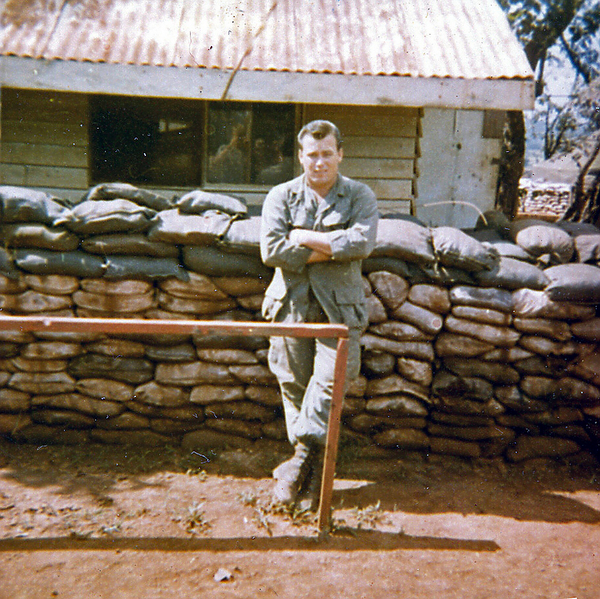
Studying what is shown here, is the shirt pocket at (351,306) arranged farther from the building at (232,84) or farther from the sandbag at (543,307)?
the building at (232,84)

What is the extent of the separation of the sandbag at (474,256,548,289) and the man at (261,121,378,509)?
1.13 meters

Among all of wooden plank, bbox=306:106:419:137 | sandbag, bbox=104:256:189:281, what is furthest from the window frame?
sandbag, bbox=104:256:189:281

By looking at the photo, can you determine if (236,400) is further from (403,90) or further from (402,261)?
(403,90)

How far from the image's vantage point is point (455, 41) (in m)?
5.23

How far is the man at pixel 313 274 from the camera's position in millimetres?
2943

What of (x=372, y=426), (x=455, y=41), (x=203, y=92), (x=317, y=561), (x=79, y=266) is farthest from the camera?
(x=455, y=41)

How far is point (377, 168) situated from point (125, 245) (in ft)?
9.99

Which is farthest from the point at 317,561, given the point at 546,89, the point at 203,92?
the point at 546,89

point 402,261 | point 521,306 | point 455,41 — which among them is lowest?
point 521,306

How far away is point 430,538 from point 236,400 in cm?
155

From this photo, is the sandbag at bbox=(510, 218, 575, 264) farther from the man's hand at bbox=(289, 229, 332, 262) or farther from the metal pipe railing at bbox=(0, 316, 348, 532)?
the metal pipe railing at bbox=(0, 316, 348, 532)

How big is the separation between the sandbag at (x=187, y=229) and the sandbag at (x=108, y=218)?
0.09 metres

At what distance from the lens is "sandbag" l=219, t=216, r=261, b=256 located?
140 inches

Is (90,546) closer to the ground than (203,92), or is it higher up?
closer to the ground
